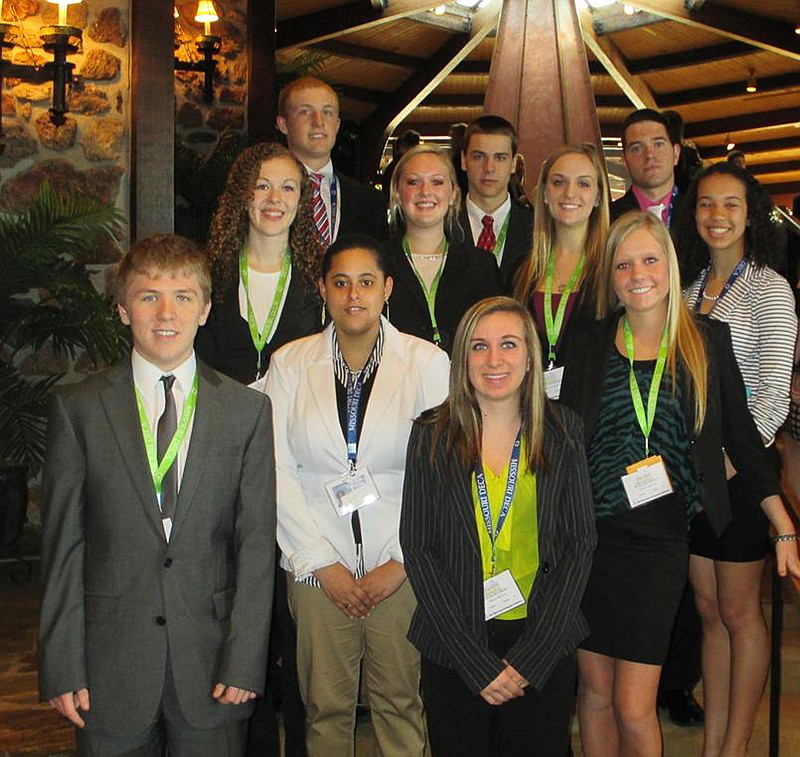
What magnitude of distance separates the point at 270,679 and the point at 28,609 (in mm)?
1741

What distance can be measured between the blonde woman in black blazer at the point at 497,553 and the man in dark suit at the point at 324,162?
48.8 inches

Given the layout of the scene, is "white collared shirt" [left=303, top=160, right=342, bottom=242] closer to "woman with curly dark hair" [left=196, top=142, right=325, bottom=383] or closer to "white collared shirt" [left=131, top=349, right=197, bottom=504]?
"woman with curly dark hair" [left=196, top=142, right=325, bottom=383]

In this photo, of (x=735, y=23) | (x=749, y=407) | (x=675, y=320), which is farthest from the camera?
(x=735, y=23)

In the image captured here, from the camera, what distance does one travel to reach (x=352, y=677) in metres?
2.84

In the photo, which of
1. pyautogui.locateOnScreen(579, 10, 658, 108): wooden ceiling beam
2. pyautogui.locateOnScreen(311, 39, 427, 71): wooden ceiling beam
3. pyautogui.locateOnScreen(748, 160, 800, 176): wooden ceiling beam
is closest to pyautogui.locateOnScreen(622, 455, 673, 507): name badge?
pyautogui.locateOnScreen(579, 10, 658, 108): wooden ceiling beam

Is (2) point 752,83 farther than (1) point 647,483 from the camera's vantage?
Yes

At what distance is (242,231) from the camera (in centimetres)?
324

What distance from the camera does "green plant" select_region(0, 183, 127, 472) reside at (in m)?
4.44

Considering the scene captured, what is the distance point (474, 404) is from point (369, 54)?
776 centimetres

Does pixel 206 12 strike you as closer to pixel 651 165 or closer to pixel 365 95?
pixel 651 165

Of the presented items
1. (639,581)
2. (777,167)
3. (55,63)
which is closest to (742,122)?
(777,167)

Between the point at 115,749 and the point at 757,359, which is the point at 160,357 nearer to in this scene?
the point at 115,749

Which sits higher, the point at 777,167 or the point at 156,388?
the point at 777,167

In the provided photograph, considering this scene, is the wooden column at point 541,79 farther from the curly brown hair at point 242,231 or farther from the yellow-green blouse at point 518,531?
the yellow-green blouse at point 518,531
